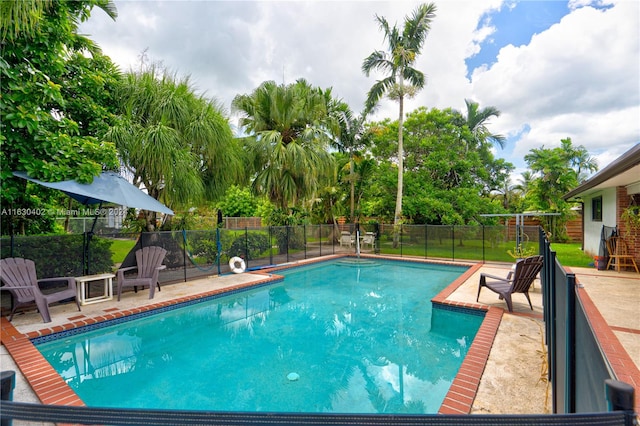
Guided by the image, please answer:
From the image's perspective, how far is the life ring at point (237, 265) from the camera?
9547 millimetres

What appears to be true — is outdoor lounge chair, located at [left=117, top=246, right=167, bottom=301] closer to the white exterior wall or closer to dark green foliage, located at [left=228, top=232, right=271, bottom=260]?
dark green foliage, located at [left=228, top=232, right=271, bottom=260]

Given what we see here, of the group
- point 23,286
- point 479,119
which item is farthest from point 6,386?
point 479,119

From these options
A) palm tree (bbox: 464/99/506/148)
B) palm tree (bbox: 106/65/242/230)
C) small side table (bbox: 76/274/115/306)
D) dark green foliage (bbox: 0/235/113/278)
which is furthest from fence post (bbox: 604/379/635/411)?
palm tree (bbox: 464/99/506/148)

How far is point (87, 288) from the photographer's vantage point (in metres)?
6.36

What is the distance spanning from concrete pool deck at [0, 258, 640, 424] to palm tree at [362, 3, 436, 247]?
8.22 meters

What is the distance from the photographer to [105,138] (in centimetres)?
693

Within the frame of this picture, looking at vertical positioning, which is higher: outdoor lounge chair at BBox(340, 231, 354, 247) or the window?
the window

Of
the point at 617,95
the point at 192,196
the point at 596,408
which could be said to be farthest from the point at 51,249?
the point at 617,95

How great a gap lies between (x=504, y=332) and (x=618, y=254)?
705 cm

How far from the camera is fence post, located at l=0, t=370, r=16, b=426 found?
3.30ft

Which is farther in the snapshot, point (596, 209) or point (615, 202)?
point (596, 209)

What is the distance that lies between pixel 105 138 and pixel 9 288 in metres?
3.57

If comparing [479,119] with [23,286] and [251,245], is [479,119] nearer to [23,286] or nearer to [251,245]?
[251,245]

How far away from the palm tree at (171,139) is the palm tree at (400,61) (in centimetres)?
854
